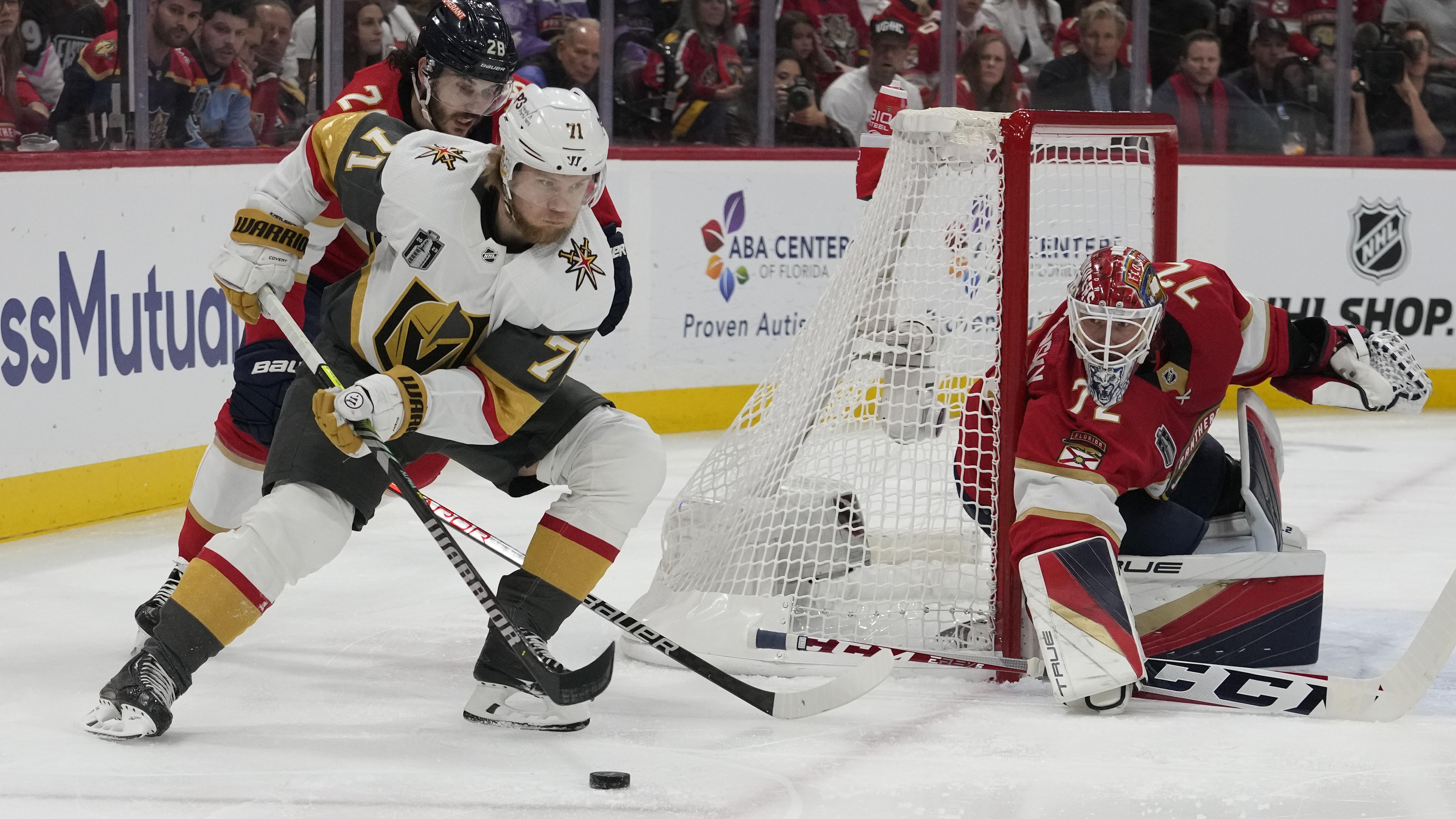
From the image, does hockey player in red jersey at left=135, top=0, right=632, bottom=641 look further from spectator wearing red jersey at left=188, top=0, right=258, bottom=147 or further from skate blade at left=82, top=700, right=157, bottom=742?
spectator wearing red jersey at left=188, top=0, right=258, bottom=147

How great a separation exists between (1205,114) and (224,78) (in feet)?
12.4

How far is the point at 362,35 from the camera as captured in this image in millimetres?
5145

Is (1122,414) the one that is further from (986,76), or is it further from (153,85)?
(986,76)

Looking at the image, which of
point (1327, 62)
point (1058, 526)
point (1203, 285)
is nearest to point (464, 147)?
point (1058, 526)

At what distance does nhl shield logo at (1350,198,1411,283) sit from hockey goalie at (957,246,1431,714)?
136 inches

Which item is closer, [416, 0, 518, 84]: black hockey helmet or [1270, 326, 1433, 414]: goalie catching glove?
[416, 0, 518, 84]: black hockey helmet

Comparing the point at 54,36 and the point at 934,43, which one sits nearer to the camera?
the point at 54,36

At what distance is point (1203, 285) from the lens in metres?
2.86

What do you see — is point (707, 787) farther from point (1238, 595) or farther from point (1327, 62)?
point (1327, 62)

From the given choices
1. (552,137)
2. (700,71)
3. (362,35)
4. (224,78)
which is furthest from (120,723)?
(700,71)

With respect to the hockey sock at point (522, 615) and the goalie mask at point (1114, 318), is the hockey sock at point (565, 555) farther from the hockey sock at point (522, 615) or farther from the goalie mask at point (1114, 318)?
the goalie mask at point (1114, 318)

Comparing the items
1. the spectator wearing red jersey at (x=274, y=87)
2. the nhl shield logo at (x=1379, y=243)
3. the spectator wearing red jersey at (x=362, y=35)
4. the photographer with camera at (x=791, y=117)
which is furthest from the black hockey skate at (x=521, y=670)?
the nhl shield logo at (x=1379, y=243)

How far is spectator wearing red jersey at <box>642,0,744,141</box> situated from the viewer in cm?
593

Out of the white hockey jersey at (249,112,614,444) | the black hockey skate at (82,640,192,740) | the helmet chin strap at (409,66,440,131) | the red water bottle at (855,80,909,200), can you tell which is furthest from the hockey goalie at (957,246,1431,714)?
the black hockey skate at (82,640,192,740)
